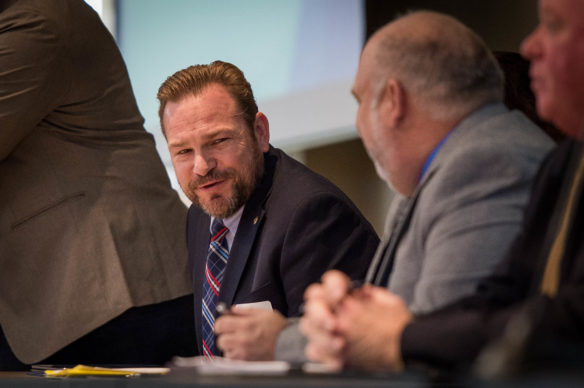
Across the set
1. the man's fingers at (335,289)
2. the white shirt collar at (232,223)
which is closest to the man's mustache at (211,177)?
the white shirt collar at (232,223)

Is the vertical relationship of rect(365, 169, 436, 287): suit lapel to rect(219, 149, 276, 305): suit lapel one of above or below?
above

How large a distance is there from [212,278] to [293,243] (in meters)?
0.32

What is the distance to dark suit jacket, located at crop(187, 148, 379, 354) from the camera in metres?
2.12

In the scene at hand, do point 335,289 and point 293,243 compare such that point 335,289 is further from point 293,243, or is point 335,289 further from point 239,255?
point 239,255

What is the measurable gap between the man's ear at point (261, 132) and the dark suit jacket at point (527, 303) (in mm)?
1216

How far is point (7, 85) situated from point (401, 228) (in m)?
1.29

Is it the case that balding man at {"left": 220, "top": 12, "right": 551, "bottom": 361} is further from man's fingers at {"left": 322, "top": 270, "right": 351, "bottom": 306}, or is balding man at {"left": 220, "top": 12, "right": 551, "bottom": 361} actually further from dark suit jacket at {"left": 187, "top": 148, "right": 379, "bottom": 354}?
dark suit jacket at {"left": 187, "top": 148, "right": 379, "bottom": 354}

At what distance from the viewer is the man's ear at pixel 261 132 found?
8.16 feet

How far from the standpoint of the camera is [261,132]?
2.52 m

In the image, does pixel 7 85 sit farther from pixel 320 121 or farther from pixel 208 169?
pixel 320 121

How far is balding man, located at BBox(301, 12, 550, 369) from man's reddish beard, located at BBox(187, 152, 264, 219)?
711mm

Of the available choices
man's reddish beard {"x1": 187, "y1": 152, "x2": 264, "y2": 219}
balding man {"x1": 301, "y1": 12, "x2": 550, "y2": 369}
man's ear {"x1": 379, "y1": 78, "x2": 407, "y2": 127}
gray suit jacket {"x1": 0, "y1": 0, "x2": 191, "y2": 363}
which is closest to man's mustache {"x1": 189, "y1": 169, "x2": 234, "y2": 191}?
man's reddish beard {"x1": 187, "y1": 152, "x2": 264, "y2": 219}

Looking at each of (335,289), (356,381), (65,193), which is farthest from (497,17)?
(356,381)

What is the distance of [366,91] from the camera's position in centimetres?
161
